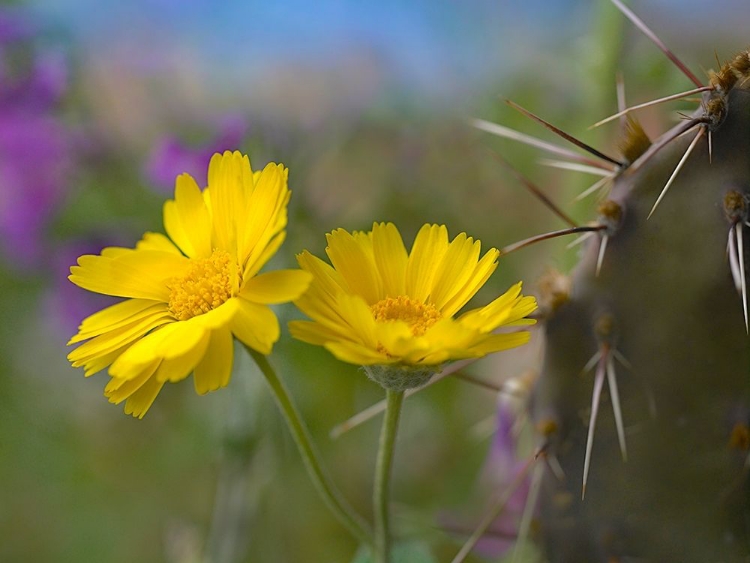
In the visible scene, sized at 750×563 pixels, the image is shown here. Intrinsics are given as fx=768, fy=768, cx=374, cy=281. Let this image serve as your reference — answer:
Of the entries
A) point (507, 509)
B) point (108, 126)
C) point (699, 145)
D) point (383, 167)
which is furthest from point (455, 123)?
point (699, 145)

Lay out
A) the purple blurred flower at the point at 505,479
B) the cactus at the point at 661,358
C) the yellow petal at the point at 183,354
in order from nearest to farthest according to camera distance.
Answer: the yellow petal at the point at 183,354 < the cactus at the point at 661,358 < the purple blurred flower at the point at 505,479

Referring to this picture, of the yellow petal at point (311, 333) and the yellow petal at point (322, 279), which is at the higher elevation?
the yellow petal at point (322, 279)

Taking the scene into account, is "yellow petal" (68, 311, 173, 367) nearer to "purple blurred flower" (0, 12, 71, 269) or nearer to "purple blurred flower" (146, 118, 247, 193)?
"purple blurred flower" (146, 118, 247, 193)

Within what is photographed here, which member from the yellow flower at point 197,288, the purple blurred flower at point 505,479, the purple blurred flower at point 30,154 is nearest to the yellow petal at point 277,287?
the yellow flower at point 197,288

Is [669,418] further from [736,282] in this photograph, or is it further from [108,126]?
[108,126]

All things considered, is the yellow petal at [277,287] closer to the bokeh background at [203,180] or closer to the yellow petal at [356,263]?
the yellow petal at [356,263]

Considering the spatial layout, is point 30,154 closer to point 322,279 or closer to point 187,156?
point 187,156

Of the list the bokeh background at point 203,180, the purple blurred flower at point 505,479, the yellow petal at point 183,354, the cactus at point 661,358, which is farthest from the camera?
the bokeh background at point 203,180
